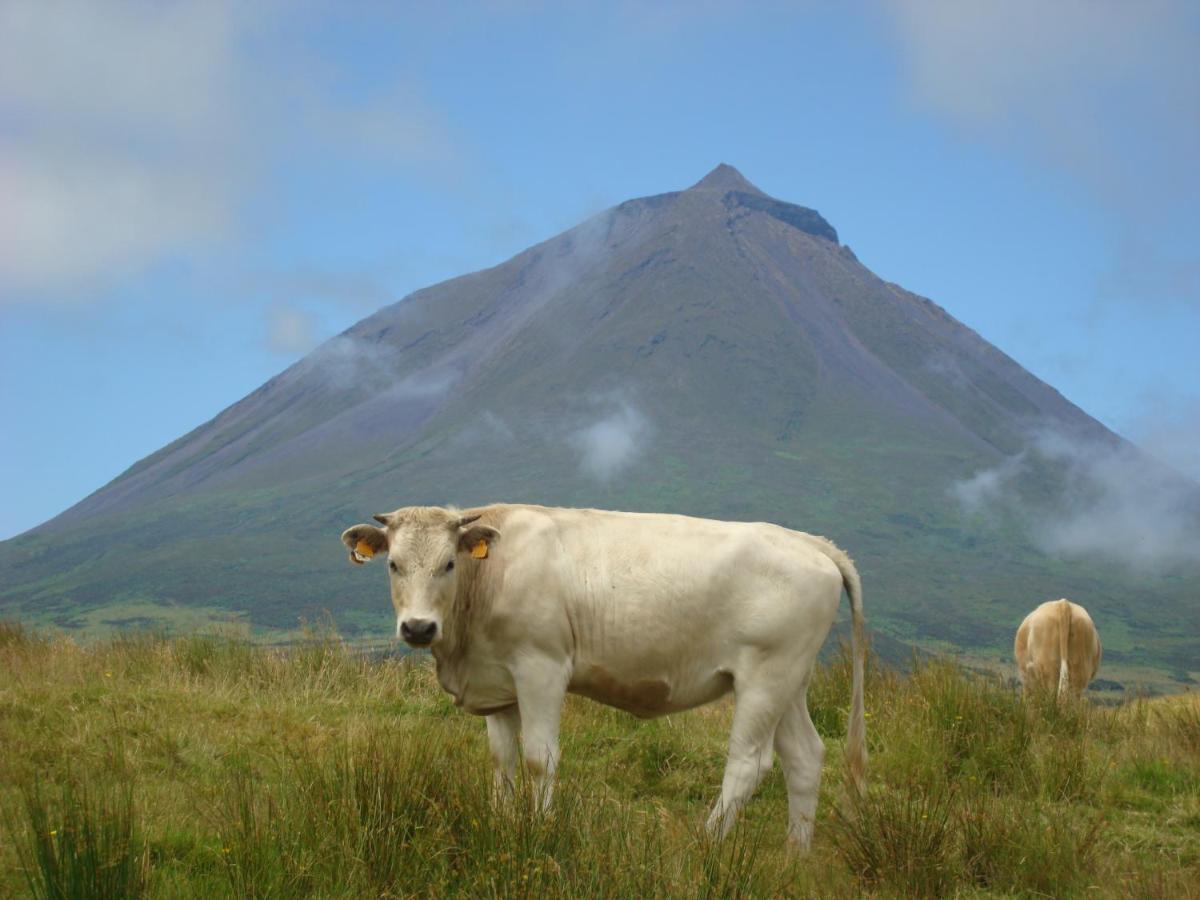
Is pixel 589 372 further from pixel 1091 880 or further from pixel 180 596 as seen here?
pixel 1091 880

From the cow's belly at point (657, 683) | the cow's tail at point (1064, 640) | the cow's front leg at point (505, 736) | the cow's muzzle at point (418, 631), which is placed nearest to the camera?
the cow's muzzle at point (418, 631)

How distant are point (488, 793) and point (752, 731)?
2.09 metres

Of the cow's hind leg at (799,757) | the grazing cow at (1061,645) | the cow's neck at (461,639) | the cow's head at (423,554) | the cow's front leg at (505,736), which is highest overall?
the cow's head at (423,554)

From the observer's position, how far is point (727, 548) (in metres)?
7.22

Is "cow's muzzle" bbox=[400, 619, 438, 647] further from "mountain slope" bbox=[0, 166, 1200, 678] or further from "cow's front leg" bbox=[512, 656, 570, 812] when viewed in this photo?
"mountain slope" bbox=[0, 166, 1200, 678]

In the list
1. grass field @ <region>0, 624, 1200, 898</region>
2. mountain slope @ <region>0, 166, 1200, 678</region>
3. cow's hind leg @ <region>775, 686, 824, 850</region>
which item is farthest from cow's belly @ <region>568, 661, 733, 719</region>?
mountain slope @ <region>0, 166, 1200, 678</region>

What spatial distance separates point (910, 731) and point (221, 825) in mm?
5168

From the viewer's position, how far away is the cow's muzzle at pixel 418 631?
266 inches

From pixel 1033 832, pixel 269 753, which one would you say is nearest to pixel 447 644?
pixel 269 753

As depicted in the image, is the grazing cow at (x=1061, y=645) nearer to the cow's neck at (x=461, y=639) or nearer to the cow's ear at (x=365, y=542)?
the cow's neck at (x=461, y=639)

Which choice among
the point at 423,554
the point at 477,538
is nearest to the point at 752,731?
the point at 477,538

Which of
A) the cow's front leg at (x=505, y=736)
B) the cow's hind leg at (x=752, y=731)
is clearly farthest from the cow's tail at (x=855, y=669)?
the cow's front leg at (x=505, y=736)

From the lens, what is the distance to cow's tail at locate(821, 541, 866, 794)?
7.28 meters

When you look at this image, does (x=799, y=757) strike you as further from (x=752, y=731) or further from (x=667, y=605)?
(x=667, y=605)
